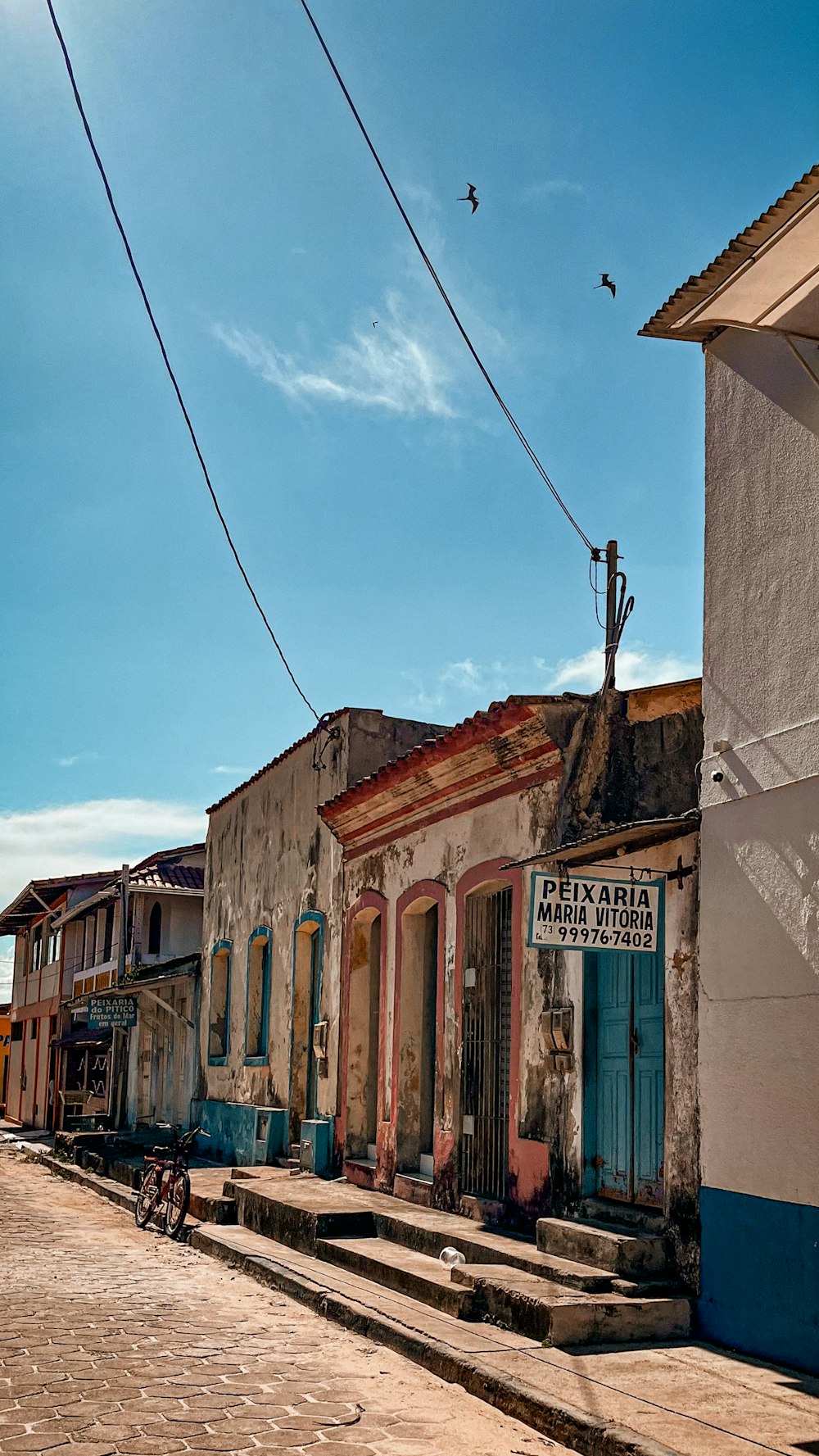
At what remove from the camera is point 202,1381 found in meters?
6.91

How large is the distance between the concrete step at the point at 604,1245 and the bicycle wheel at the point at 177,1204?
550 centimetres

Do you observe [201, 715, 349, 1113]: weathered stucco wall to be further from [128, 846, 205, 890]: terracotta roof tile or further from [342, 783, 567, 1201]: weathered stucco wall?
[128, 846, 205, 890]: terracotta roof tile

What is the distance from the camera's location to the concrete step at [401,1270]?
834cm

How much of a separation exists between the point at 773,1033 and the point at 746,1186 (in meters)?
0.86

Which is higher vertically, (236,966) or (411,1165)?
(236,966)

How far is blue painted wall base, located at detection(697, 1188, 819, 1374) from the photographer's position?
6.64 m

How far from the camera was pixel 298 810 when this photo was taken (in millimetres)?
17109

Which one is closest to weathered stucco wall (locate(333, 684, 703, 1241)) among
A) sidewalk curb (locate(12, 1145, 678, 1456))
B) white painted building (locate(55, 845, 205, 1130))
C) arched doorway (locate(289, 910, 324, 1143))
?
sidewalk curb (locate(12, 1145, 678, 1456))

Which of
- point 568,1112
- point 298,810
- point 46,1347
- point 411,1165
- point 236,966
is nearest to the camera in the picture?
point 46,1347

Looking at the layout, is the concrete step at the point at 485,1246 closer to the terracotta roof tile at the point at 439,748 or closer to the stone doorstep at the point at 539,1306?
the stone doorstep at the point at 539,1306

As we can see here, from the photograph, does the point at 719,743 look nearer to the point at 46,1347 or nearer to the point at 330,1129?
the point at 46,1347

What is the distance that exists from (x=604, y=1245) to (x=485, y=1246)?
1.38 metres

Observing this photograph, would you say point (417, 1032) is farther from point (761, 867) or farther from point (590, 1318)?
point (761, 867)

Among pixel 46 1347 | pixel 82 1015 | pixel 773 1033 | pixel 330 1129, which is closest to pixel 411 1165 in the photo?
pixel 330 1129
